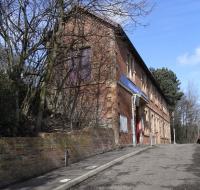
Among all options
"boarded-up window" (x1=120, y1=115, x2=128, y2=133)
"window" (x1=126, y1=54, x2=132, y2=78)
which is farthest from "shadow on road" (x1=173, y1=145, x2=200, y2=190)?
"window" (x1=126, y1=54, x2=132, y2=78)

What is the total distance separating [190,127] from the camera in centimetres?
8906

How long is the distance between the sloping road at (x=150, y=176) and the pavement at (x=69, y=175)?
0.24 metres

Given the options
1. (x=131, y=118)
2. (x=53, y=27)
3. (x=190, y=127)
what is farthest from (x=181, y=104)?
(x=53, y=27)

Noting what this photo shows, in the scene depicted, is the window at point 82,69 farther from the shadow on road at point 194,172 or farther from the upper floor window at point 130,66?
the shadow on road at point 194,172

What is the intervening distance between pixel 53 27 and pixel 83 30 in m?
3.39

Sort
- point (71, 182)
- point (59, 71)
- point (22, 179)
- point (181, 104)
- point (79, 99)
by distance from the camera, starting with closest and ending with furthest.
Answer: point (71, 182) → point (22, 179) → point (59, 71) → point (79, 99) → point (181, 104)

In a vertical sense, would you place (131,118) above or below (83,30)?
below

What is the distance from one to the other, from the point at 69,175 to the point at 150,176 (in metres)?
2.39

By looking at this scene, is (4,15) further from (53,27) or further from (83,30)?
(83,30)

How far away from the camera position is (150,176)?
528 inches

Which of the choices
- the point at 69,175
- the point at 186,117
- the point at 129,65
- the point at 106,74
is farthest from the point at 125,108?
the point at 186,117

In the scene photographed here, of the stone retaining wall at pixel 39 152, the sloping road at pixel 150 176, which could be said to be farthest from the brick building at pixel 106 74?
the sloping road at pixel 150 176

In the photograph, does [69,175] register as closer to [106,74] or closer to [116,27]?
[116,27]

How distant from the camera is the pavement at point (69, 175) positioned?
12094mm
